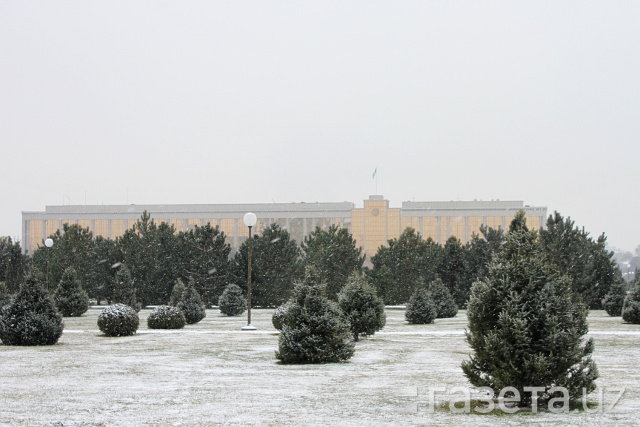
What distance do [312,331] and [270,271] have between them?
43.9 metres

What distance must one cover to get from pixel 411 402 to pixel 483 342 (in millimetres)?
1981

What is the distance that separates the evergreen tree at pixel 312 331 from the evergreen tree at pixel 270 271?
42.5 metres

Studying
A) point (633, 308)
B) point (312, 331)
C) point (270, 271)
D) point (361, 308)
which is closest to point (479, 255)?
point (270, 271)

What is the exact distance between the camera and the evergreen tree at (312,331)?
20344mm

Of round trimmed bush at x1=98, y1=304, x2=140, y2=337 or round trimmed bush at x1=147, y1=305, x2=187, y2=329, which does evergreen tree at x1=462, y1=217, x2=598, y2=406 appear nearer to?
round trimmed bush at x1=98, y1=304, x2=140, y2=337

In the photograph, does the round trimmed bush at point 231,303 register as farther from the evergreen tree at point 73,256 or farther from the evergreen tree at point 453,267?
the evergreen tree at point 453,267

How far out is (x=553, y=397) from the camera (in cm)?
1250

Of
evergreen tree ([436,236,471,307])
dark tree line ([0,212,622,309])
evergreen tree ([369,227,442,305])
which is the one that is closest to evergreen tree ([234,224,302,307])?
dark tree line ([0,212,622,309])

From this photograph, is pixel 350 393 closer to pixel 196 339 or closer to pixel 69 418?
pixel 69 418

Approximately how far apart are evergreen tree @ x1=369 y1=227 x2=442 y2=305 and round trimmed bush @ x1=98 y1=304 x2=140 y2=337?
35.7 metres

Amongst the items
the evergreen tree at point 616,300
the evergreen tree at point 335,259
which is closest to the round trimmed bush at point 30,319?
the evergreen tree at point 616,300

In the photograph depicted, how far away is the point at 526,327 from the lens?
12.3 metres

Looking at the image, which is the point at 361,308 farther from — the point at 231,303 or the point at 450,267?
the point at 450,267

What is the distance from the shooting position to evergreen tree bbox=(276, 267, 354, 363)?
20344 millimetres
